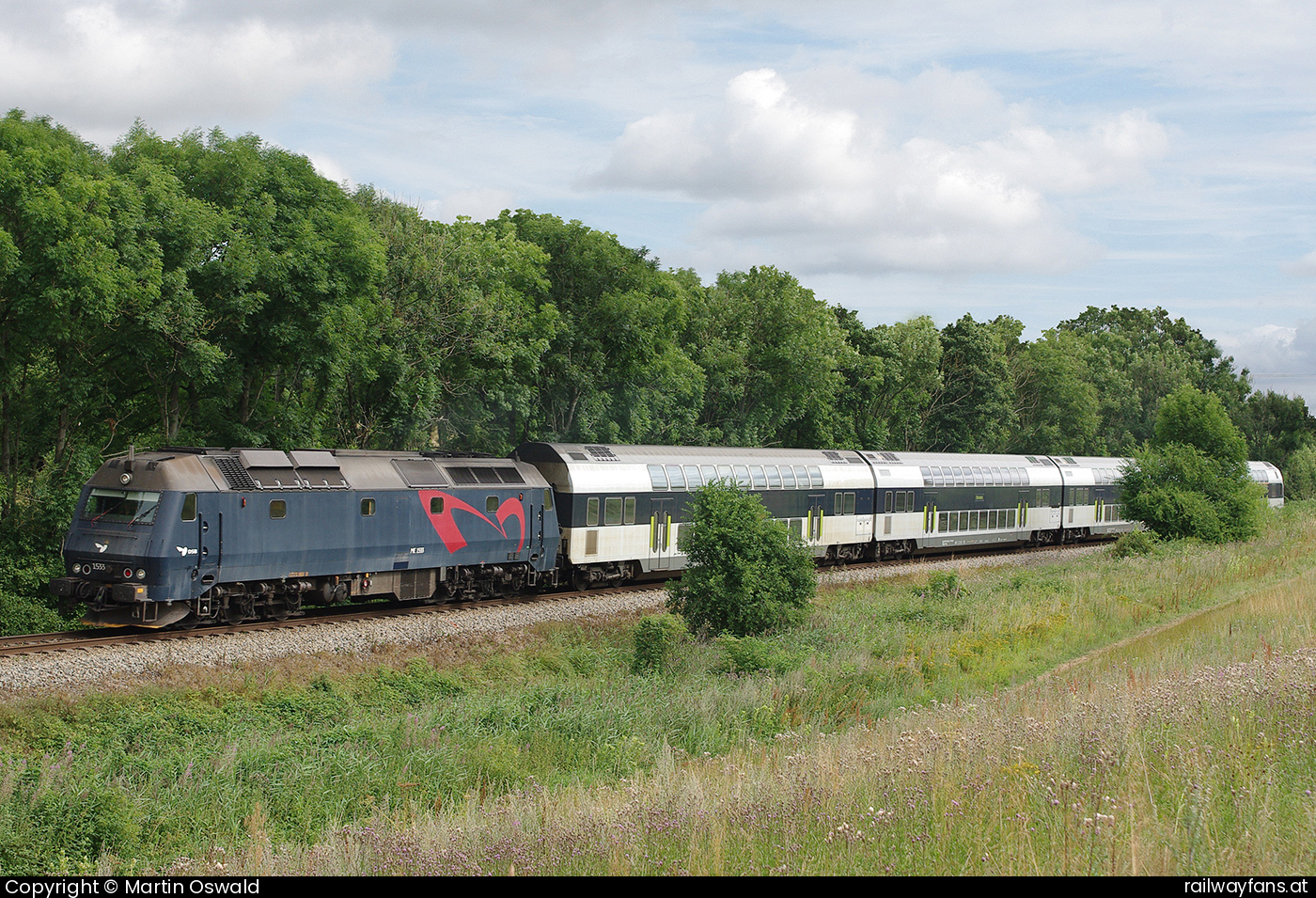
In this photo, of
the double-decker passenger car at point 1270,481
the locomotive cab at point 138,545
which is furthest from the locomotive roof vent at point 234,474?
the double-decker passenger car at point 1270,481

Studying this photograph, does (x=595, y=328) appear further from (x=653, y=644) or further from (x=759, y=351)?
(x=653, y=644)

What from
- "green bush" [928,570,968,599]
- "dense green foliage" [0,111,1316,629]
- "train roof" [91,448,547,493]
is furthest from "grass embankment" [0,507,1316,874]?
"dense green foliage" [0,111,1316,629]

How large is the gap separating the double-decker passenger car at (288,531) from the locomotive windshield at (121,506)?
1.1 inches

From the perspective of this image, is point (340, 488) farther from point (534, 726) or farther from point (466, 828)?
point (466, 828)

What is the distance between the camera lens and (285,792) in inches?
410

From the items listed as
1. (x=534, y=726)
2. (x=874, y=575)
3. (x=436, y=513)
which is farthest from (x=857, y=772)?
(x=874, y=575)

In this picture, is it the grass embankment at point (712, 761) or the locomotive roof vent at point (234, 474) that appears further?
the locomotive roof vent at point (234, 474)

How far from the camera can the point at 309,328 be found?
27.8 m

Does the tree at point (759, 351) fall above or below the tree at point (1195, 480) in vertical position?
above

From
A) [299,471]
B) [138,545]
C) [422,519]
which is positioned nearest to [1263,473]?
[422,519]

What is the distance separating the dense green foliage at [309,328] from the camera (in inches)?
938

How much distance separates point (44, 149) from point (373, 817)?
2064cm

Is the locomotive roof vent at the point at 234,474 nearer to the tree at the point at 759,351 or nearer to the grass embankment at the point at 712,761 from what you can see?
the grass embankment at the point at 712,761

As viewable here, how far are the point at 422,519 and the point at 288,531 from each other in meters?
3.41
